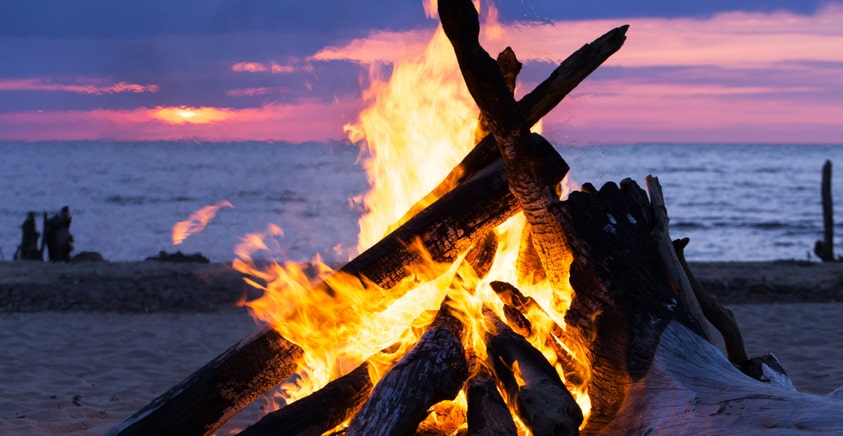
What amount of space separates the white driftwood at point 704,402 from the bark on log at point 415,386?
0.73m

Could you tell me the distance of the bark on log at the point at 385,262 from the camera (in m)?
3.89

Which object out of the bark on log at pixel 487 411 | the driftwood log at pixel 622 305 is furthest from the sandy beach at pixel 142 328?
the driftwood log at pixel 622 305

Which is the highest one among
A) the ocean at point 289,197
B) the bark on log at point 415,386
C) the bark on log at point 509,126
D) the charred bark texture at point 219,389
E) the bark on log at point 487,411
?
the ocean at point 289,197

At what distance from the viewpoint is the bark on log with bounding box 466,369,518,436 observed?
11.3ft

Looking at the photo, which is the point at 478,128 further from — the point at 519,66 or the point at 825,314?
the point at 825,314

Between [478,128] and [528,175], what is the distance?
0.99 m

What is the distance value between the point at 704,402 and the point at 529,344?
95 centimetres

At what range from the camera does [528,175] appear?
12.4ft

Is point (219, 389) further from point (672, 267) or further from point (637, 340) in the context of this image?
point (672, 267)

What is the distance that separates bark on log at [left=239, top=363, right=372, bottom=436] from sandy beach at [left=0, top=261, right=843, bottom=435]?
71.2 inches

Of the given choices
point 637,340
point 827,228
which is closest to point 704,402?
point 637,340

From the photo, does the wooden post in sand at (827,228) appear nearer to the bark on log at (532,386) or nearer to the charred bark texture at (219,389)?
the bark on log at (532,386)

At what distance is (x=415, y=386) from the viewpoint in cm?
357

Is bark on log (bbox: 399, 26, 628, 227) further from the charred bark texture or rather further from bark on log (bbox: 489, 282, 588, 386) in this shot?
the charred bark texture
